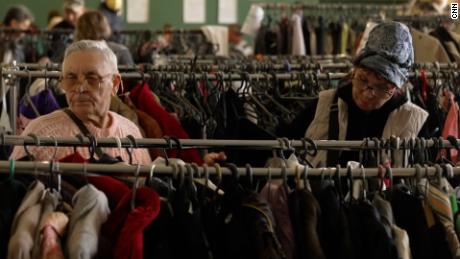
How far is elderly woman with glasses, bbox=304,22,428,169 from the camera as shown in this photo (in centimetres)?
231

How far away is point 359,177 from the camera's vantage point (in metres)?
1.54

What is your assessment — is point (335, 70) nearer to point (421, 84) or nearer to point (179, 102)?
point (421, 84)

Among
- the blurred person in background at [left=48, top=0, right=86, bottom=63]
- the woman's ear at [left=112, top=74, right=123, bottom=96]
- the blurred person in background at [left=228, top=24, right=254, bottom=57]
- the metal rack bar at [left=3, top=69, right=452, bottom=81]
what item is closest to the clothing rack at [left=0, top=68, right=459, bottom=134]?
the metal rack bar at [left=3, top=69, right=452, bottom=81]

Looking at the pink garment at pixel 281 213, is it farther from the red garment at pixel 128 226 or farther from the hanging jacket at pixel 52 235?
the hanging jacket at pixel 52 235

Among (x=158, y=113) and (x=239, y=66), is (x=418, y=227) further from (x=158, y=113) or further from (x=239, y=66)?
(x=239, y=66)

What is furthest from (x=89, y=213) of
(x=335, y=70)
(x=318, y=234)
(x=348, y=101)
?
(x=335, y=70)

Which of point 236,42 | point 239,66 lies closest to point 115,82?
point 239,66

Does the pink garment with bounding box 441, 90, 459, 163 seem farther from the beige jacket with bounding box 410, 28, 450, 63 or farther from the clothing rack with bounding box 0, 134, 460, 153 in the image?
the beige jacket with bounding box 410, 28, 450, 63

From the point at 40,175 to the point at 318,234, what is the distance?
1.66 ft

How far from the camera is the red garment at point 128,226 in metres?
1.38

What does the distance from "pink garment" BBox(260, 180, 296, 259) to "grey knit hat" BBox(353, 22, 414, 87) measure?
863 mm

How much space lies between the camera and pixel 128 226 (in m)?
1.39

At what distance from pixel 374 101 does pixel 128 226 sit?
1190 millimetres

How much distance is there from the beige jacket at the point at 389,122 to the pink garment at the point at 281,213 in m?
0.93
